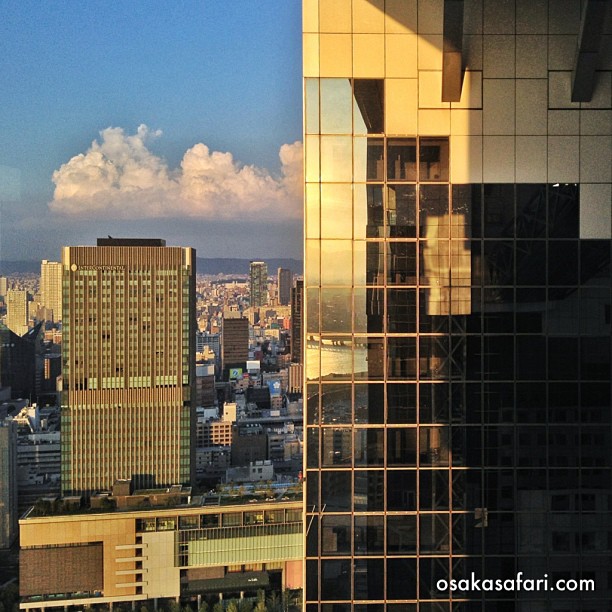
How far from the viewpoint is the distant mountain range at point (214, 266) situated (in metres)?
6.41

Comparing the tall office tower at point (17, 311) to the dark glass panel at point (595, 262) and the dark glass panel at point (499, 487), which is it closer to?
the dark glass panel at point (499, 487)

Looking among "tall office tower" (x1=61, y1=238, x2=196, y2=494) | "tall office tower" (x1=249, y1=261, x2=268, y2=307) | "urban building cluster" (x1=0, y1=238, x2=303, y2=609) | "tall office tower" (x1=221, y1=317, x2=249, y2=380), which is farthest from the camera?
"tall office tower" (x1=61, y1=238, x2=196, y2=494)

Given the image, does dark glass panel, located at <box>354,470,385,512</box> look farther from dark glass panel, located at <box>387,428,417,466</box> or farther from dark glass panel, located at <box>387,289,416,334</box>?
dark glass panel, located at <box>387,289,416,334</box>

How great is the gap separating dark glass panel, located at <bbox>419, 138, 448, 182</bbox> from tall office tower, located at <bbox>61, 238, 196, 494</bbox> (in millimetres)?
8948

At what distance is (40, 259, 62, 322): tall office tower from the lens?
360 inches

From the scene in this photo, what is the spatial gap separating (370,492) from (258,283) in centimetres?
508

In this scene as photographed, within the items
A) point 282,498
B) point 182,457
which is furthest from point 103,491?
point 282,498

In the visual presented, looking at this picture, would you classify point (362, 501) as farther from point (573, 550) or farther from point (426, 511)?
point (573, 550)

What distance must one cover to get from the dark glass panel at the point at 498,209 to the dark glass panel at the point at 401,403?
0.67 m

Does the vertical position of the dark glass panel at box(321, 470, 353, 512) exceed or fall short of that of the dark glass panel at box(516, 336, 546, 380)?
it falls short

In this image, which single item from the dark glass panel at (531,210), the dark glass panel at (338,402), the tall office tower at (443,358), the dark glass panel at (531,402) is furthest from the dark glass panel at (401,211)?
the dark glass panel at (531,402)

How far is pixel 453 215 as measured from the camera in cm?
243

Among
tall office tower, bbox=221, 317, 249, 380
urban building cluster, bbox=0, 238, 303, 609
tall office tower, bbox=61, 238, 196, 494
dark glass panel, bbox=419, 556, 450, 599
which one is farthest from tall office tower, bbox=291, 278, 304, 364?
tall office tower, bbox=61, 238, 196, 494

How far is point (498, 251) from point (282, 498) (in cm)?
501
